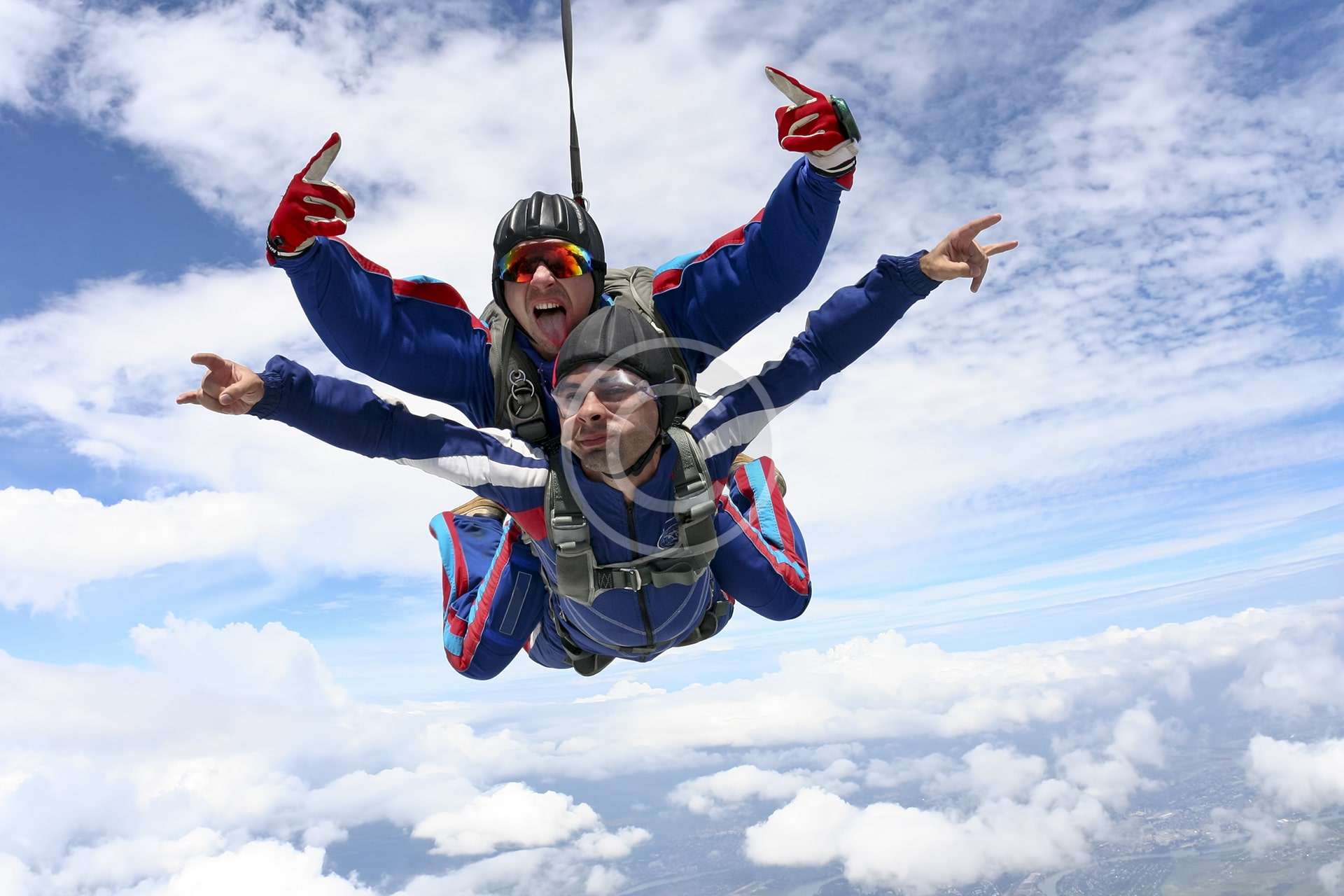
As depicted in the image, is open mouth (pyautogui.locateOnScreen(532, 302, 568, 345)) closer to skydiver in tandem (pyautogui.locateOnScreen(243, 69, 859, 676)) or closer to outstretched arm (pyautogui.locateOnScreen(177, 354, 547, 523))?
skydiver in tandem (pyautogui.locateOnScreen(243, 69, 859, 676))

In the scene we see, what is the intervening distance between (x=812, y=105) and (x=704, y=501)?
1.38m

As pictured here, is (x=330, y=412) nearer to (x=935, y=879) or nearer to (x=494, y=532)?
(x=494, y=532)

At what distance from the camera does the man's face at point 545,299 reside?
296cm

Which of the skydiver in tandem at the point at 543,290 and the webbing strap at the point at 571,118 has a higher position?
the webbing strap at the point at 571,118

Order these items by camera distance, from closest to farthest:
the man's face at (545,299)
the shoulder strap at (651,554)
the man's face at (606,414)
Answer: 1. the man's face at (606,414)
2. the shoulder strap at (651,554)
3. the man's face at (545,299)

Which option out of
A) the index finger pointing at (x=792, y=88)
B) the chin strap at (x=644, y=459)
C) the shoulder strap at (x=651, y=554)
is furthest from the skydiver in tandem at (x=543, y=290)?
the chin strap at (x=644, y=459)

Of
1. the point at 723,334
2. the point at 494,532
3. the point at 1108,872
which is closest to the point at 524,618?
the point at 494,532

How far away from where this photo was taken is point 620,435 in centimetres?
249

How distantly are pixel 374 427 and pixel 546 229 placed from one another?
0.99 meters

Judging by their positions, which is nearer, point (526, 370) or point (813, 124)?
point (813, 124)

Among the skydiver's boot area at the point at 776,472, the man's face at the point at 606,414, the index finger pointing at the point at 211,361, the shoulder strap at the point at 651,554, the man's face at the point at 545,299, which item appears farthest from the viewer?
the skydiver's boot area at the point at 776,472

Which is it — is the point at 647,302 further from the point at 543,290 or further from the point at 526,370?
the point at 526,370

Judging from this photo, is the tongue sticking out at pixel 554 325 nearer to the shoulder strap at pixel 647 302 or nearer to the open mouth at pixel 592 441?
the shoulder strap at pixel 647 302

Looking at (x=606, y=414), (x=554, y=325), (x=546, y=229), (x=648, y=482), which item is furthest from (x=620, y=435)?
(x=546, y=229)
